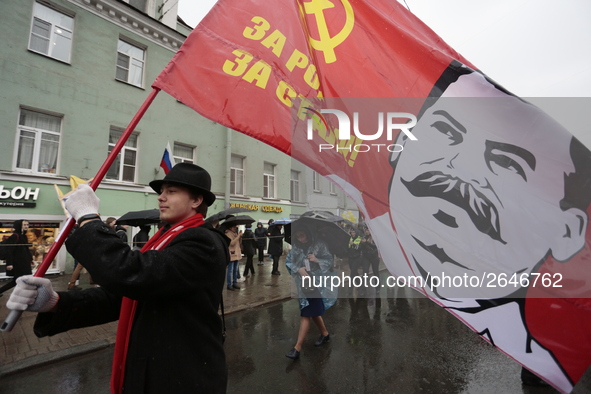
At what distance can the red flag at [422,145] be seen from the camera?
1.76 metres

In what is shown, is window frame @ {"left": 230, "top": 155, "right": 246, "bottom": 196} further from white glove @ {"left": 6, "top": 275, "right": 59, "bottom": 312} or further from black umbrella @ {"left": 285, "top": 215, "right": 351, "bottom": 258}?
white glove @ {"left": 6, "top": 275, "right": 59, "bottom": 312}

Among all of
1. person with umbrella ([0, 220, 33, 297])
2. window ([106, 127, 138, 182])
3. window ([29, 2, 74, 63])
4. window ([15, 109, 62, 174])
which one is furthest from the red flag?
window ([29, 2, 74, 63])

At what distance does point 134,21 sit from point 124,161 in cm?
557

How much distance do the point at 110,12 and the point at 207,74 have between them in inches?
496

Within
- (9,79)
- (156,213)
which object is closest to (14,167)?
(9,79)

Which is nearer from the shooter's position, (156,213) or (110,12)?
(156,213)

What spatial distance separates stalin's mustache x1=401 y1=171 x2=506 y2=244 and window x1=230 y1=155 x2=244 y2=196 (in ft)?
46.3

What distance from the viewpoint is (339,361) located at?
4.29 metres

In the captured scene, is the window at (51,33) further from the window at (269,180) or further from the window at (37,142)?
the window at (269,180)

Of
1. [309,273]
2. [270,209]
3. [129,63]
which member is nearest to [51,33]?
[129,63]

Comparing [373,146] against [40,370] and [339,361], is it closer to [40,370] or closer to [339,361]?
[339,361]

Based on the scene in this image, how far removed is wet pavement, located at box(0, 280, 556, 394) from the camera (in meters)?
3.64

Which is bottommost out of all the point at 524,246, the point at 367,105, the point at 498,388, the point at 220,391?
the point at 498,388

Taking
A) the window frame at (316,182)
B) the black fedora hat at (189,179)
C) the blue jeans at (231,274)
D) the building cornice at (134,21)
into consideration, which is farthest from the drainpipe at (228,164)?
the black fedora hat at (189,179)
